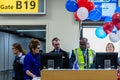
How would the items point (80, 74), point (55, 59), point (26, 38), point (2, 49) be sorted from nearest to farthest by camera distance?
Result: 1. point (80, 74)
2. point (55, 59)
3. point (2, 49)
4. point (26, 38)

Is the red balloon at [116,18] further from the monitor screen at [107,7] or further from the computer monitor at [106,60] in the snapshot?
the computer monitor at [106,60]

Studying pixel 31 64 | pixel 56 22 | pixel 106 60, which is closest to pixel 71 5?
pixel 56 22

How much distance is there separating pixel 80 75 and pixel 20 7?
3719 millimetres

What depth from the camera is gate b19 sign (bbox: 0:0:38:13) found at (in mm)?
6934

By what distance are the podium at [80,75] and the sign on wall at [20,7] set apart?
11.6ft

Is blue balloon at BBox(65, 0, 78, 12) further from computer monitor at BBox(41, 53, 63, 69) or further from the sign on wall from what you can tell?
computer monitor at BBox(41, 53, 63, 69)

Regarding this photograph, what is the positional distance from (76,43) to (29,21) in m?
1.10

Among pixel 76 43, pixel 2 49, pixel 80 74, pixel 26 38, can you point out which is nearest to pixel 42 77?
pixel 80 74

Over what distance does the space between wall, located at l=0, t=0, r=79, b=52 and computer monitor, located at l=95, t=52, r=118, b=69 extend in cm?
220

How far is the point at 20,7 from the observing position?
273 inches

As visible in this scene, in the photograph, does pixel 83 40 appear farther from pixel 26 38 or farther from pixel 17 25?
pixel 26 38

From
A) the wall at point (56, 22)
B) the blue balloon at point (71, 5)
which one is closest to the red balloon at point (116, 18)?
the blue balloon at point (71, 5)

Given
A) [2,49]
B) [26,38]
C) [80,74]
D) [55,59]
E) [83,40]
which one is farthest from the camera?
[26,38]

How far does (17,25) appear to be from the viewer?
7.07m
